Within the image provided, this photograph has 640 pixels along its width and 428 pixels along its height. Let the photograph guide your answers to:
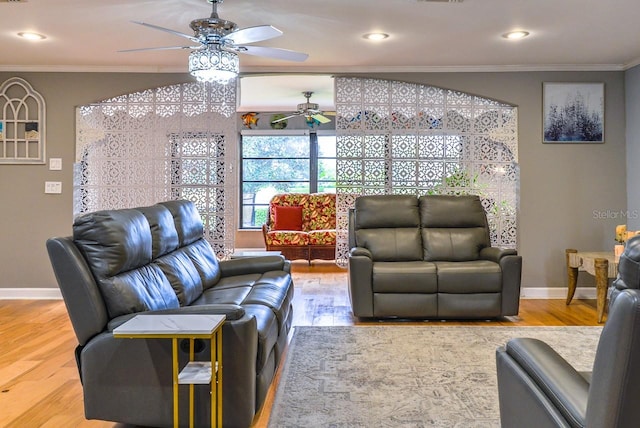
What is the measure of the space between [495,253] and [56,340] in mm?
3594

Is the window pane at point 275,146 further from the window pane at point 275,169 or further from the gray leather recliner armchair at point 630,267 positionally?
the gray leather recliner armchair at point 630,267

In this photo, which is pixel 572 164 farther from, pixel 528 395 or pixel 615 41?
pixel 528 395

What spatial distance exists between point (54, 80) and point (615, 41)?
545 centimetres

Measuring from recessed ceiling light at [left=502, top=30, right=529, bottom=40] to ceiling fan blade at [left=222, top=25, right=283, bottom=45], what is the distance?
7.05 ft

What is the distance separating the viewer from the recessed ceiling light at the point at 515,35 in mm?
4273

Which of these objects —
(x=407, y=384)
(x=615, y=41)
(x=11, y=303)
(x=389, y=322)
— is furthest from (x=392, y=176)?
(x=11, y=303)

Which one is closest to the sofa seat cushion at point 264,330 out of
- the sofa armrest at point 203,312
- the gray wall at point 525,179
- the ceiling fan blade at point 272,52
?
the sofa armrest at point 203,312

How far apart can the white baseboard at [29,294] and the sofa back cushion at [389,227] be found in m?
3.26

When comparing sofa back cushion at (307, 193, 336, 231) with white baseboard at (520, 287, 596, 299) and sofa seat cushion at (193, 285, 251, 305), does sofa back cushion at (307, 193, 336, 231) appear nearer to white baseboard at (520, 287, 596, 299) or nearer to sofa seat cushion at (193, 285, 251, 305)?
white baseboard at (520, 287, 596, 299)

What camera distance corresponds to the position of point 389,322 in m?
4.47

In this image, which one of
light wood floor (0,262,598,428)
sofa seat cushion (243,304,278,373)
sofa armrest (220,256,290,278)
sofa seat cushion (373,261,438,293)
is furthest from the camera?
sofa seat cushion (373,261,438,293)

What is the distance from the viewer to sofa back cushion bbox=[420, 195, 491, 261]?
4.79 metres

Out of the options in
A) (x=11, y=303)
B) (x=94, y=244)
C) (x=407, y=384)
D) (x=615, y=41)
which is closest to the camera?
(x=94, y=244)

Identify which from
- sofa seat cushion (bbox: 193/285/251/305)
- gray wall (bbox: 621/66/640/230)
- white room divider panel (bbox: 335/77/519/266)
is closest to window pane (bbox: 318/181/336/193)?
white room divider panel (bbox: 335/77/519/266)
